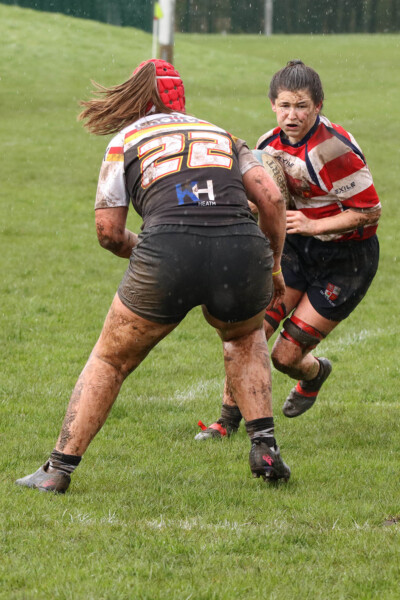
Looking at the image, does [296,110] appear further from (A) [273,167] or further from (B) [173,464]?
(B) [173,464]

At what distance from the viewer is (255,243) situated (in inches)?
185

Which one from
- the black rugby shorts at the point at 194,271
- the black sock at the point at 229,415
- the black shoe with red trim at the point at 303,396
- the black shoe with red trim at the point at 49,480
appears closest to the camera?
the black rugby shorts at the point at 194,271

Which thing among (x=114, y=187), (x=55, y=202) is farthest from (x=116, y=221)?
(x=55, y=202)

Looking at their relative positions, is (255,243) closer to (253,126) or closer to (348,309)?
(348,309)

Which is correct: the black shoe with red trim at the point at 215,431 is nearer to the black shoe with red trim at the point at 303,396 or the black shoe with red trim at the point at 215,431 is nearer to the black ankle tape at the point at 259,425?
the black shoe with red trim at the point at 303,396

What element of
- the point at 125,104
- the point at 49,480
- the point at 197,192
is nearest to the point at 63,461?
the point at 49,480

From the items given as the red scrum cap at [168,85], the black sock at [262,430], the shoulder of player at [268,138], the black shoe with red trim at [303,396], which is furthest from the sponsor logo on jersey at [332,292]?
the red scrum cap at [168,85]

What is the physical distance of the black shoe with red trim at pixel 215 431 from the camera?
636cm

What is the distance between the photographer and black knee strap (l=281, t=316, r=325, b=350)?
20.9 feet

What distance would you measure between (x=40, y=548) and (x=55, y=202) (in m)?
14.2

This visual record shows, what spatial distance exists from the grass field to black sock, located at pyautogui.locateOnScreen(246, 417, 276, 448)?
292 mm

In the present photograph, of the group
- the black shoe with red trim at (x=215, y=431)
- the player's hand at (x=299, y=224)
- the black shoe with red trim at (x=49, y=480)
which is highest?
the player's hand at (x=299, y=224)

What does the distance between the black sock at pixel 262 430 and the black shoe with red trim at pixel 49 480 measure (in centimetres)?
99

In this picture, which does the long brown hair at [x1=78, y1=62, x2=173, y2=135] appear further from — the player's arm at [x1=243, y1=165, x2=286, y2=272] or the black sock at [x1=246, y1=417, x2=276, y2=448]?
the black sock at [x1=246, y1=417, x2=276, y2=448]
